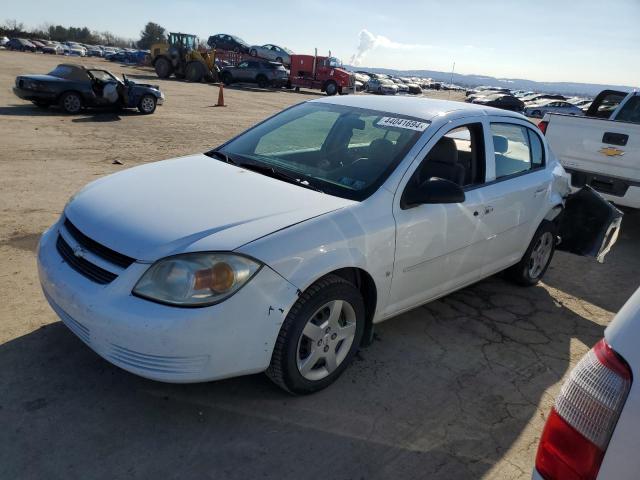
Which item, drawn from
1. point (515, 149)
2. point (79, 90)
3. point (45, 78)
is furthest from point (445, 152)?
point (45, 78)

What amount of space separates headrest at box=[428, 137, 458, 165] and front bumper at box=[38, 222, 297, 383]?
5.22 feet

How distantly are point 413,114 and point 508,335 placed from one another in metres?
1.87

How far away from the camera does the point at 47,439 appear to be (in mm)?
2406

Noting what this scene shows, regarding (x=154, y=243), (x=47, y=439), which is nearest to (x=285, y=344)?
(x=154, y=243)

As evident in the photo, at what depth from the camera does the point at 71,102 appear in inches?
522

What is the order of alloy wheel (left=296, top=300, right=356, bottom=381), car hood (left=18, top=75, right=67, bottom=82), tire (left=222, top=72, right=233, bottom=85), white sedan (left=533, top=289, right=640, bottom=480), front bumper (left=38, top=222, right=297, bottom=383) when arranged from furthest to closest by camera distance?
1. tire (left=222, top=72, right=233, bottom=85)
2. car hood (left=18, top=75, right=67, bottom=82)
3. alloy wheel (left=296, top=300, right=356, bottom=381)
4. front bumper (left=38, top=222, right=297, bottom=383)
5. white sedan (left=533, top=289, right=640, bottom=480)

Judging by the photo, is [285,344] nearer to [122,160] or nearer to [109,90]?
[122,160]

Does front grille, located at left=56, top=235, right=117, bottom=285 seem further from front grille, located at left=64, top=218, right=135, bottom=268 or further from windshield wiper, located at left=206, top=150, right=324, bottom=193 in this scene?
windshield wiper, located at left=206, top=150, right=324, bottom=193

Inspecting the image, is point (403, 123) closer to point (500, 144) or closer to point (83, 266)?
point (500, 144)

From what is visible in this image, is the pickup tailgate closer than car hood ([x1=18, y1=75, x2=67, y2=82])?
Yes

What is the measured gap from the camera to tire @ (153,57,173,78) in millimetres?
30344

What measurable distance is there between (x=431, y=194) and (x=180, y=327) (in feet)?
5.44

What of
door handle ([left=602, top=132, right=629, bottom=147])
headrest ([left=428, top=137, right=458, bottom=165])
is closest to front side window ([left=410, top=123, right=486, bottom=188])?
headrest ([left=428, top=137, right=458, bottom=165])

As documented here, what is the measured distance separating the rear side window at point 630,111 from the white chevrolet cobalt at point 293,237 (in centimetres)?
453
